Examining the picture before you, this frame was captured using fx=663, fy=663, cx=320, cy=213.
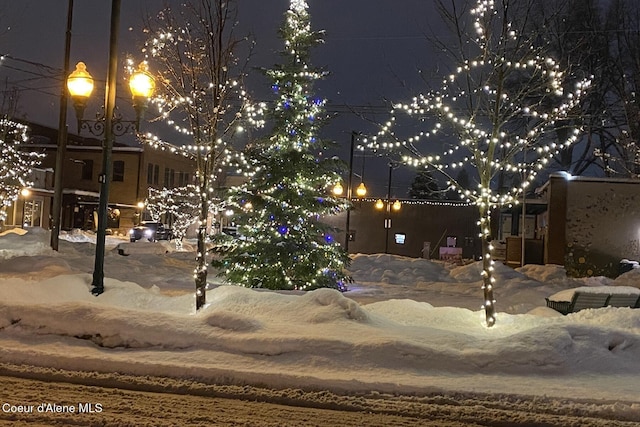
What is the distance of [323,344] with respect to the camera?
9.00m

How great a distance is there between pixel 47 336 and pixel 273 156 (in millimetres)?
9660

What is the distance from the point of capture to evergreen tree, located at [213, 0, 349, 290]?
17562 millimetres

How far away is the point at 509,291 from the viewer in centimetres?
2053

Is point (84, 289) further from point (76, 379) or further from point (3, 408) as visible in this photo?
point (3, 408)

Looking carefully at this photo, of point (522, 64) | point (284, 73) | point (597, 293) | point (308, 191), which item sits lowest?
point (597, 293)

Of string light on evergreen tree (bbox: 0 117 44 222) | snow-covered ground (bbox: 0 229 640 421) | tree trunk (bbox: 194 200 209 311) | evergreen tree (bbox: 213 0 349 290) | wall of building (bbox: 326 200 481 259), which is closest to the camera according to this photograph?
snow-covered ground (bbox: 0 229 640 421)

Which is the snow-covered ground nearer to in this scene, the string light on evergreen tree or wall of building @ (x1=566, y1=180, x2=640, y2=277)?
wall of building @ (x1=566, y1=180, x2=640, y2=277)

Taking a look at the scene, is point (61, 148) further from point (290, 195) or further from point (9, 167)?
point (9, 167)

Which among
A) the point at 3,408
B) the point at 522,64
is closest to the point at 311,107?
the point at 522,64

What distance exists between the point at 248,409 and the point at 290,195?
36.2 ft

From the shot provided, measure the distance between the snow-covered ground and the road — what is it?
33cm

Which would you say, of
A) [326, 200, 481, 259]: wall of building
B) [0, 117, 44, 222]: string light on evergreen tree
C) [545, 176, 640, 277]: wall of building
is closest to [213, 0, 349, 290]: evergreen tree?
[545, 176, 640, 277]: wall of building

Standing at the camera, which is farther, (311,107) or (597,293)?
(311,107)

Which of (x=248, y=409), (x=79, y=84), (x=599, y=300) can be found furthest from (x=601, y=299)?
(x=79, y=84)
